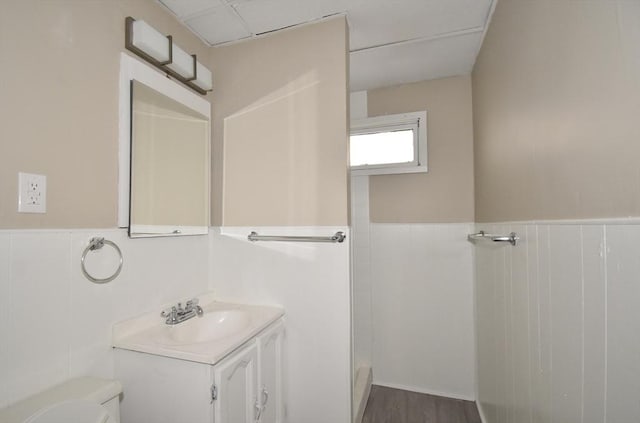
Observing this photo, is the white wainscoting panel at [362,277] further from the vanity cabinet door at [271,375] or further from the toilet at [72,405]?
the toilet at [72,405]

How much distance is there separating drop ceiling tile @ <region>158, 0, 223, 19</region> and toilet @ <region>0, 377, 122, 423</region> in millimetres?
1695

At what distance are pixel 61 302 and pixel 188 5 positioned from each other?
4.75ft

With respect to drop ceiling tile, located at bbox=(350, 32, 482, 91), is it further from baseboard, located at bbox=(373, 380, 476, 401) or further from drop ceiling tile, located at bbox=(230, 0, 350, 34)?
baseboard, located at bbox=(373, 380, 476, 401)

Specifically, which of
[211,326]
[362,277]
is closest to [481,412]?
[362,277]

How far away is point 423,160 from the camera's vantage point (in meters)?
2.15

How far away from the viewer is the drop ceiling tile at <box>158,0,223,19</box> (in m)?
1.42

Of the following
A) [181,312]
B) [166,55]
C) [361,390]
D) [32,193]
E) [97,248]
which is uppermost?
[166,55]

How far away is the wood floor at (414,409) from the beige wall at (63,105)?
1965 mm

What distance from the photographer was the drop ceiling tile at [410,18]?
1437mm

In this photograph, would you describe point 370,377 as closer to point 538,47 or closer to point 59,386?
point 59,386

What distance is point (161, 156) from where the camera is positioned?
1423mm

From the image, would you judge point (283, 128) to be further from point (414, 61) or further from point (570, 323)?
point (570, 323)

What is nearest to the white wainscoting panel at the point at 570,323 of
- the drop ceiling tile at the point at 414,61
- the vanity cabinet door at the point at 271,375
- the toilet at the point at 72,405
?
the vanity cabinet door at the point at 271,375

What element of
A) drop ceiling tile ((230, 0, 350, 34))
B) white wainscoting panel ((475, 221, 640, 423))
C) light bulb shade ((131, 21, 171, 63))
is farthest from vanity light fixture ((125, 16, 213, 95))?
white wainscoting panel ((475, 221, 640, 423))
